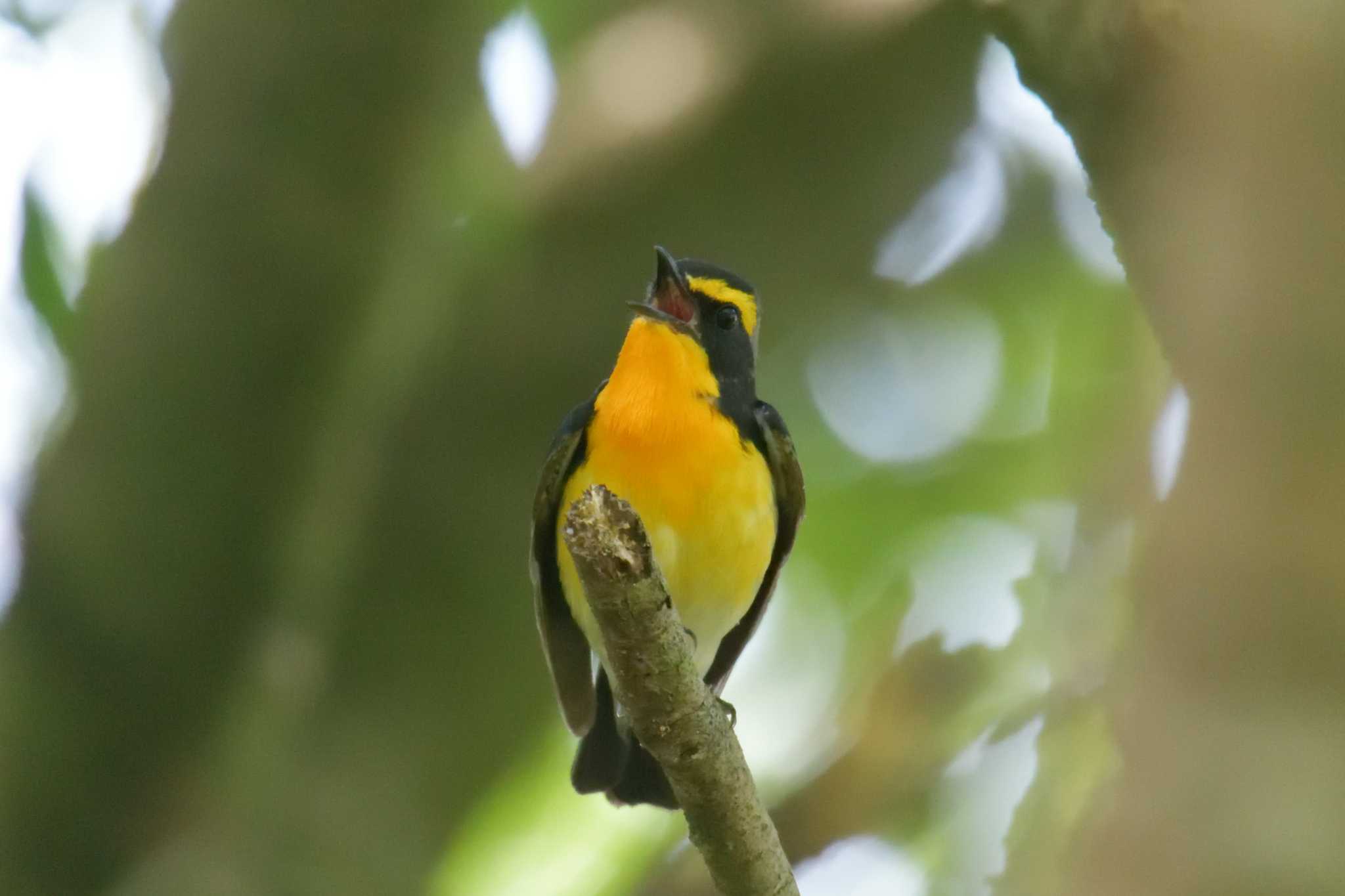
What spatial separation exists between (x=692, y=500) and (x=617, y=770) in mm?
903

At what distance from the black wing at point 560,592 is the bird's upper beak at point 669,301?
268 mm

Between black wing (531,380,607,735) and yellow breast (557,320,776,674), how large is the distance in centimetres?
4

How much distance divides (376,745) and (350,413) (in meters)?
0.84

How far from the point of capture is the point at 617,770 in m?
4.38

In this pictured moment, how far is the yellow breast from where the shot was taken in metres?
4.04

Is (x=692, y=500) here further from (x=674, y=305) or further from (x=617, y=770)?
(x=617, y=770)

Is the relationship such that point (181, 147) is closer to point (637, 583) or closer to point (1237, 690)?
point (637, 583)

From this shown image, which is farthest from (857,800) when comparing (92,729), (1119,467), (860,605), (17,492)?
(17,492)

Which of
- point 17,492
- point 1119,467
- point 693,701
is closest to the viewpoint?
point 693,701

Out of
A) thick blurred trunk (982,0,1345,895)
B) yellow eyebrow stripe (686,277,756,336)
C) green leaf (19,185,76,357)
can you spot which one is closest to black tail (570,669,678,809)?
yellow eyebrow stripe (686,277,756,336)

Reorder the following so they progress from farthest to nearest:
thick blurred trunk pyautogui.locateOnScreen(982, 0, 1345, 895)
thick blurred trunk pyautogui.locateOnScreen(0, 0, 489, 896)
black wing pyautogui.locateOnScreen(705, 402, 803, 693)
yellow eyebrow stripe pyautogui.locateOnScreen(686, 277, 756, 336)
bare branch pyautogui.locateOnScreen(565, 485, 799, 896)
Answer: black wing pyautogui.locateOnScreen(705, 402, 803, 693)
yellow eyebrow stripe pyautogui.locateOnScreen(686, 277, 756, 336)
thick blurred trunk pyautogui.locateOnScreen(0, 0, 489, 896)
bare branch pyautogui.locateOnScreen(565, 485, 799, 896)
thick blurred trunk pyautogui.locateOnScreen(982, 0, 1345, 895)

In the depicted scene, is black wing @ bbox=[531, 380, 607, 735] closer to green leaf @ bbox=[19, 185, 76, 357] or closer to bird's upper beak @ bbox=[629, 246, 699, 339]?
bird's upper beak @ bbox=[629, 246, 699, 339]

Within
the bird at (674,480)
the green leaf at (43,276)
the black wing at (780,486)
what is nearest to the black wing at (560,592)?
the bird at (674,480)

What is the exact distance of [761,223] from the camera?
160 inches
